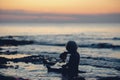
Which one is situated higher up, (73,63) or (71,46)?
(71,46)

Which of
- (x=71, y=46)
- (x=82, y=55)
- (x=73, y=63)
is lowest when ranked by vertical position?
(x=82, y=55)

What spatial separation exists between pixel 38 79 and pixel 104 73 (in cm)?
544

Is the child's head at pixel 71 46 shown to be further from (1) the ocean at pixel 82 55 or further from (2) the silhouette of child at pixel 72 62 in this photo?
(1) the ocean at pixel 82 55

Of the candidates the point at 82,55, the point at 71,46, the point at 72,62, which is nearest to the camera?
the point at 71,46

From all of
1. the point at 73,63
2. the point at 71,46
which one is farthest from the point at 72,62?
the point at 71,46

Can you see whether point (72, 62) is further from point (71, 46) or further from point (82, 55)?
point (82, 55)

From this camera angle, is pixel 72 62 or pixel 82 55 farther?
pixel 82 55

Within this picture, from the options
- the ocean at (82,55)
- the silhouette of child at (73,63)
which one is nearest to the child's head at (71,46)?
the silhouette of child at (73,63)

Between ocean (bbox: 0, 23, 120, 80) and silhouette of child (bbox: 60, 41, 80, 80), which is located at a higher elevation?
silhouette of child (bbox: 60, 41, 80, 80)

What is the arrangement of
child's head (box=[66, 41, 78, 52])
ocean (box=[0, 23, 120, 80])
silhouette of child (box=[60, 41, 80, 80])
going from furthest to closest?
ocean (box=[0, 23, 120, 80]) < silhouette of child (box=[60, 41, 80, 80]) < child's head (box=[66, 41, 78, 52])

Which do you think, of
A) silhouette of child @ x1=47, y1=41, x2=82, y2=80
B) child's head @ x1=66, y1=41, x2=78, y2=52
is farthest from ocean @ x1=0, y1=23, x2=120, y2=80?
child's head @ x1=66, y1=41, x2=78, y2=52

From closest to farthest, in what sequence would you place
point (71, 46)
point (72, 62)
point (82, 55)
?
1. point (71, 46)
2. point (72, 62)
3. point (82, 55)

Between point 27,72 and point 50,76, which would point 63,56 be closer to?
point 50,76

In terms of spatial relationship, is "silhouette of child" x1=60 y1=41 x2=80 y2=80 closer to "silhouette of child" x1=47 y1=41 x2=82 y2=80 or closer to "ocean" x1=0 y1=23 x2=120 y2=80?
"silhouette of child" x1=47 y1=41 x2=82 y2=80
